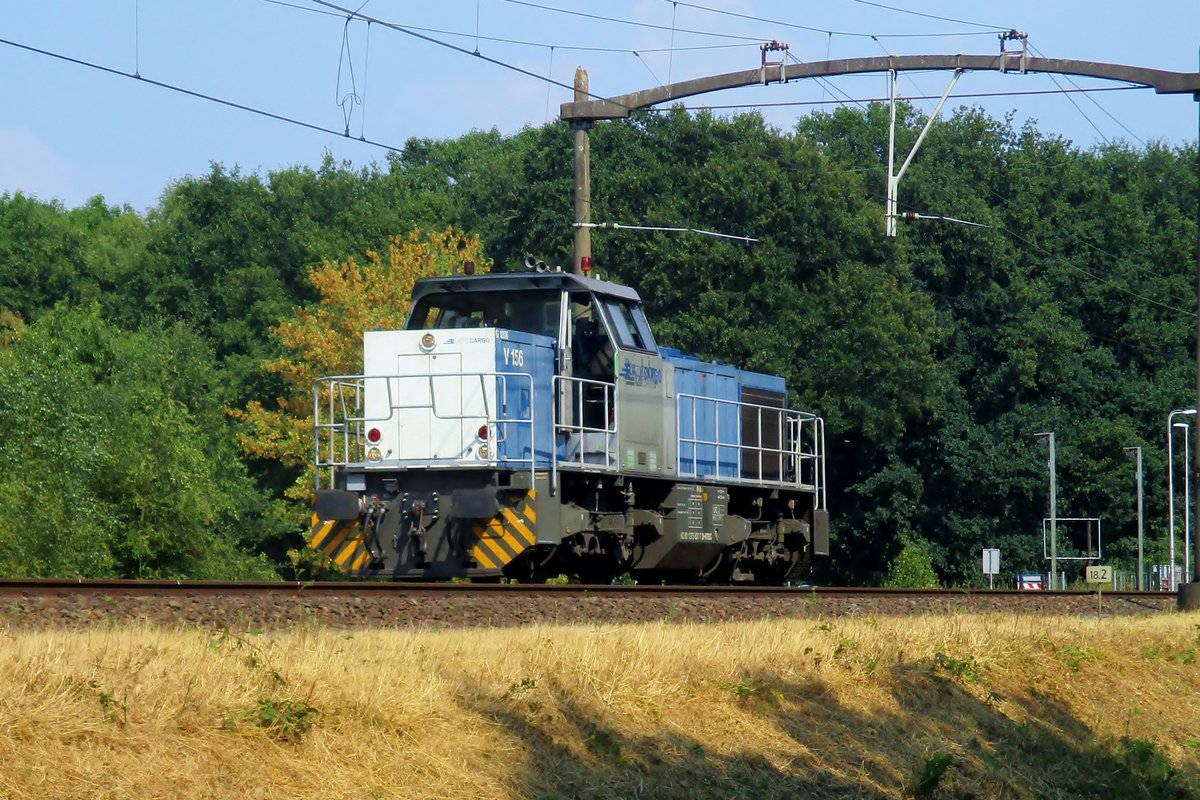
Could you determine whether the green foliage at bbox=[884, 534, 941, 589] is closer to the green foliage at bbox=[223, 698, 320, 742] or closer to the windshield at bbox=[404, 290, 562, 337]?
the windshield at bbox=[404, 290, 562, 337]

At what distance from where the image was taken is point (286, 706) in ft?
29.2

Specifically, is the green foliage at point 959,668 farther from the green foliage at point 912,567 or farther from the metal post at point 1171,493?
the green foliage at point 912,567

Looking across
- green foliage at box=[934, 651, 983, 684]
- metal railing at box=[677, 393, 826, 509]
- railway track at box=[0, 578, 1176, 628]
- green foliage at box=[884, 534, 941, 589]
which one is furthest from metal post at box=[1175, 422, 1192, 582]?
green foliage at box=[934, 651, 983, 684]

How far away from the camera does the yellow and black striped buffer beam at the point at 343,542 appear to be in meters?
18.6

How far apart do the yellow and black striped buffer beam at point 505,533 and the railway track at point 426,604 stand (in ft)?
3.56

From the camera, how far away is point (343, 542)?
18.8 metres

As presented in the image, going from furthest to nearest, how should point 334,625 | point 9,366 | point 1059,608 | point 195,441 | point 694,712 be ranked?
1. point 195,441
2. point 9,366
3. point 1059,608
4. point 334,625
5. point 694,712

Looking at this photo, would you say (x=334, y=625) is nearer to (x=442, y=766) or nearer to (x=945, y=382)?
(x=442, y=766)

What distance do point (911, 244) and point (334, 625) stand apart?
149 ft

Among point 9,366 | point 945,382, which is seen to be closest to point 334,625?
point 9,366

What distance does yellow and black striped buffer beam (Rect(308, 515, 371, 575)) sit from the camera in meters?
18.6

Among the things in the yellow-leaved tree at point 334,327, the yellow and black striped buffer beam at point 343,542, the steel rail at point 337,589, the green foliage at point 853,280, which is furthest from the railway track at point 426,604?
the green foliage at point 853,280

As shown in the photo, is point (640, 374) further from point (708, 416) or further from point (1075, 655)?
point (1075, 655)

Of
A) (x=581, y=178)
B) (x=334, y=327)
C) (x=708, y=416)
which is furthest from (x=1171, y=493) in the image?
(x=581, y=178)
